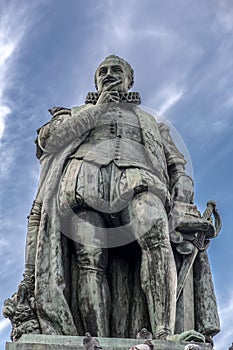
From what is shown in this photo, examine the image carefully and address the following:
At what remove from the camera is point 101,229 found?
965 cm

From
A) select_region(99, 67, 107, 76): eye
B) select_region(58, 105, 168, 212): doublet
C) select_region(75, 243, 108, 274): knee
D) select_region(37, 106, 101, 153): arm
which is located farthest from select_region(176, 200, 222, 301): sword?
select_region(99, 67, 107, 76): eye

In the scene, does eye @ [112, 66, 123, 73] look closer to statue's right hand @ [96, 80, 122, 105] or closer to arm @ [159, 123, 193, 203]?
statue's right hand @ [96, 80, 122, 105]

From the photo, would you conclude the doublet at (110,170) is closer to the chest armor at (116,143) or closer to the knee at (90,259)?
the chest armor at (116,143)

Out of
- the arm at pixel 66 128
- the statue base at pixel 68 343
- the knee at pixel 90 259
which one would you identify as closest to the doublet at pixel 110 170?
the arm at pixel 66 128

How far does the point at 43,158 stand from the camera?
10.6 meters

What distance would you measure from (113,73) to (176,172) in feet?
5.77

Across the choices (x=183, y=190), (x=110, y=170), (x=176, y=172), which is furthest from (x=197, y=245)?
(x=110, y=170)

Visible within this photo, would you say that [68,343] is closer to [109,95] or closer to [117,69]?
[109,95]

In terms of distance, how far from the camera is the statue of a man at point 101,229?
9.20 meters

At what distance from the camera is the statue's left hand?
10.6m

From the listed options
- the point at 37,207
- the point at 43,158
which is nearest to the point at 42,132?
the point at 43,158

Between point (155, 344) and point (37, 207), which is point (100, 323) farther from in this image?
point (37, 207)

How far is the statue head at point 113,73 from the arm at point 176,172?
2.78ft

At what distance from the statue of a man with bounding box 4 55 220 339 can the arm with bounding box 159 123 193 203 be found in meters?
0.02
